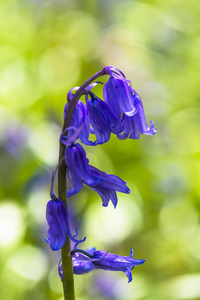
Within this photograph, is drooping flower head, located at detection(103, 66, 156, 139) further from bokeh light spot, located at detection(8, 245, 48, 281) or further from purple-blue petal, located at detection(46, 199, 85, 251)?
bokeh light spot, located at detection(8, 245, 48, 281)

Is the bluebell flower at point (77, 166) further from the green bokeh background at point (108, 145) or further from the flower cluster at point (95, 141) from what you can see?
the green bokeh background at point (108, 145)

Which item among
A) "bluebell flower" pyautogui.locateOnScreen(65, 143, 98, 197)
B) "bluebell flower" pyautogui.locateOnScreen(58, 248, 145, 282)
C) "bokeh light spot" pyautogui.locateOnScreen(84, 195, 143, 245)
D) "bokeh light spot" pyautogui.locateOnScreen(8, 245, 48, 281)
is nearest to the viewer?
"bluebell flower" pyautogui.locateOnScreen(65, 143, 98, 197)

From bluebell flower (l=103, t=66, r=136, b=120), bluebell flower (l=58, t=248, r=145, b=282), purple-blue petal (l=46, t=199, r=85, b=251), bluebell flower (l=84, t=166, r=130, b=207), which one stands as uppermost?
bluebell flower (l=103, t=66, r=136, b=120)

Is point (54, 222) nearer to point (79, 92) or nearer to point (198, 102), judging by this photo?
point (79, 92)

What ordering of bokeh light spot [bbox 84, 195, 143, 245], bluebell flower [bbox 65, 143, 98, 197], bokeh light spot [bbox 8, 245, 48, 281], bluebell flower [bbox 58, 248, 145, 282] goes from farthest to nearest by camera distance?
1. bokeh light spot [bbox 84, 195, 143, 245]
2. bokeh light spot [bbox 8, 245, 48, 281]
3. bluebell flower [bbox 58, 248, 145, 282]
4. bluebell flower [bbox 65, 143, 98, 197]

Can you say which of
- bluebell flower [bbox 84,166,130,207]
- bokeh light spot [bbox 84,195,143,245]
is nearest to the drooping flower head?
bluebell flower [bbox 84,166,130,207]
